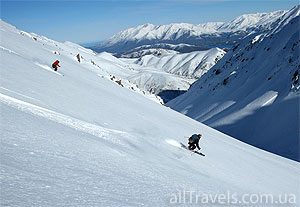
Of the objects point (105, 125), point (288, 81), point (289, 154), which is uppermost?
point (288, 81)

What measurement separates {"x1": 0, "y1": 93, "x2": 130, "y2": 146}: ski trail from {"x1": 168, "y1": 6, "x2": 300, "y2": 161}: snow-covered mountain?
22.6 metres

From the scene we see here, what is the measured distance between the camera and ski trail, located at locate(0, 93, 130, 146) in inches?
269

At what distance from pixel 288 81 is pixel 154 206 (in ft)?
125

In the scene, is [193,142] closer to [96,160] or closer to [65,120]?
[65,120]

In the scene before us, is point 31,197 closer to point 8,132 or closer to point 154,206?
point 154,206

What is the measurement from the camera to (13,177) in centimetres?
321

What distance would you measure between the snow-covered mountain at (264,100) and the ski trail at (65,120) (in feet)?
74.2

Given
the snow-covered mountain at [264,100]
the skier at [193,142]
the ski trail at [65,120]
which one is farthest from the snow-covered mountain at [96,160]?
the snow-covered mountain at [264,100]

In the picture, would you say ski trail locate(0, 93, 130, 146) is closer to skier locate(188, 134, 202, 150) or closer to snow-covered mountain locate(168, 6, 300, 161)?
skier locate(188, 134, 202, 150)

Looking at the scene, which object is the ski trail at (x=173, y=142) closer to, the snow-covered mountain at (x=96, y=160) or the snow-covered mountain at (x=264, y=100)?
the snow-covered mountain at (x=96, y=160)

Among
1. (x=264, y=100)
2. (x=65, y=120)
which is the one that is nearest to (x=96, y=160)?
(x=65, y=120)

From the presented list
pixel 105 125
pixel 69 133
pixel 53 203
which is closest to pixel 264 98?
pixel 105 125

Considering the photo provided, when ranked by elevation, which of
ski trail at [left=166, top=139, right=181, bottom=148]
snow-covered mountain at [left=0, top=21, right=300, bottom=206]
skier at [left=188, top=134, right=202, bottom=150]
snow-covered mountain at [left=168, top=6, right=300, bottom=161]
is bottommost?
snow-covered mountain at [left=0, top=21, right=300, bottom=206]

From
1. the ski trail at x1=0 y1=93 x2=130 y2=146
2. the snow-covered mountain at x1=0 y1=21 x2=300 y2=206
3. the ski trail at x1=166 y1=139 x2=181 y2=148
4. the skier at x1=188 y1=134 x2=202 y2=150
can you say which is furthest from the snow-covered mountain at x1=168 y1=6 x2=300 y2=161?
the ski trail at x1=0 y1=93 x2=130 y2=146
